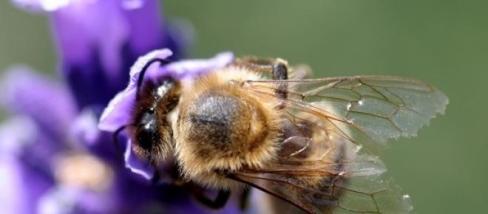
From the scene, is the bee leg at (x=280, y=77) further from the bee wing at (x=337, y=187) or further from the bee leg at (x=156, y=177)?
the bee leg at (x=156, y=177)

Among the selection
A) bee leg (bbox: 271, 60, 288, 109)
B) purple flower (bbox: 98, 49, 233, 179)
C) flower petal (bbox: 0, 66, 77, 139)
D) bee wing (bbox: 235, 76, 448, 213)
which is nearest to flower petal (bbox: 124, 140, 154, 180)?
purple flower (bbox: 98, 49, 233, 179)

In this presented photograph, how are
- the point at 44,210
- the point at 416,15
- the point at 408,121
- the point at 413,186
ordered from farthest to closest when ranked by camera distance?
the point at 416,15
the point at 413,186
the point at 44,210
the point at 408,121

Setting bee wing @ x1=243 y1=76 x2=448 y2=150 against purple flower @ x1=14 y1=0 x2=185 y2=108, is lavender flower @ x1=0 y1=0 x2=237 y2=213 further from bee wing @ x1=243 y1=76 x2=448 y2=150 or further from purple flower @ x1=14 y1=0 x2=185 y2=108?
bee wing @ x1=243 y1=76 x2=448 y2=150

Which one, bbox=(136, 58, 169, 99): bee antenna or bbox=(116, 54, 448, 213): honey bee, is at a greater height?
bbox=(136, 58, 169, 99): bee antenna

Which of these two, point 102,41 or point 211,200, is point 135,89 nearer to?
point 211,200

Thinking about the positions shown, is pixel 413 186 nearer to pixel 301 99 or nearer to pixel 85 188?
pixel 85 188

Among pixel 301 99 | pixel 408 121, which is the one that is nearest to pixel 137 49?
pixel 301 99

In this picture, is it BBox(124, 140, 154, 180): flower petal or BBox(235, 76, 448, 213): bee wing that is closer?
BBox(235, 76, 448, 213): bee wing
